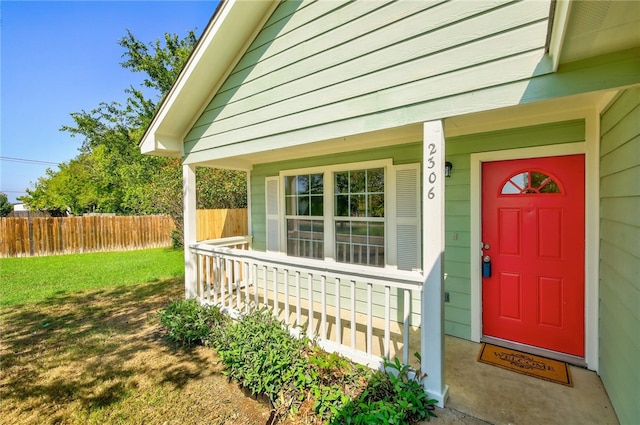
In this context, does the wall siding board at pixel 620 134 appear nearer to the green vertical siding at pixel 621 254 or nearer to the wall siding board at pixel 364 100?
the green vertical siding at pixel 621 254

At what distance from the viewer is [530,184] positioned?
3238 mm

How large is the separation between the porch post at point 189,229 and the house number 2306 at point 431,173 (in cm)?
400

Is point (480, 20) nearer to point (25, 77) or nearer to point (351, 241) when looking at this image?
point (351, 241)

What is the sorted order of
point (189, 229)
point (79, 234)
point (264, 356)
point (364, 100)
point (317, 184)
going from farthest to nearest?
point (79, 234)
point (317, 184)
point (189, 229)
point (264, 356)
point (364, 100)

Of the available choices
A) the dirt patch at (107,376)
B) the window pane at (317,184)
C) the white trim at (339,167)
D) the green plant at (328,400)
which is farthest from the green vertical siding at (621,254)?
the window pane at (317,184)

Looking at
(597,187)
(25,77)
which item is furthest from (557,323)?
(25,77)

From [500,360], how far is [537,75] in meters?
2.91

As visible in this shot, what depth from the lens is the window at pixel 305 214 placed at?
16.3 feet

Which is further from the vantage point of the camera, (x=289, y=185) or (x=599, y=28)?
(x=289, y=185)

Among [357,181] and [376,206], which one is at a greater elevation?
[357,181]

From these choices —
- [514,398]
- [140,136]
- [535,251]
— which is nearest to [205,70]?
[535,251]

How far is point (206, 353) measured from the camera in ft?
11.9

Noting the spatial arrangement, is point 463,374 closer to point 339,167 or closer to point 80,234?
point 339,167

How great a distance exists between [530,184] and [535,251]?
2.59ft
